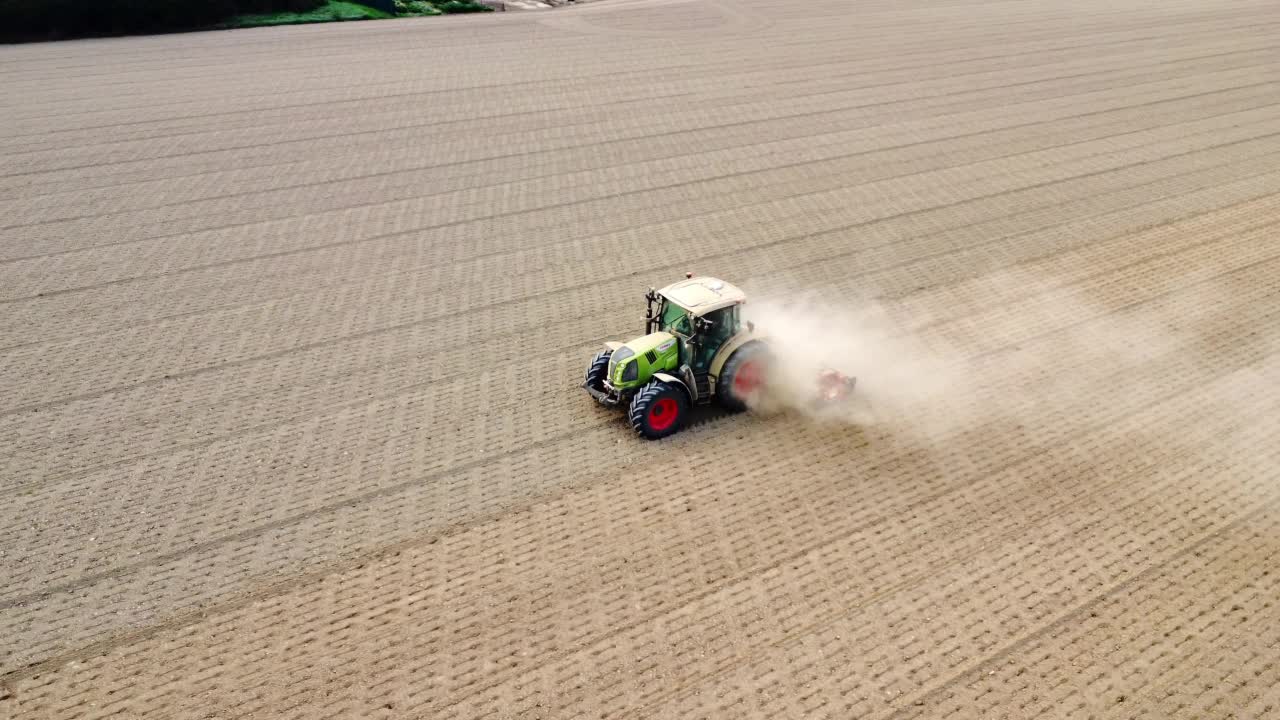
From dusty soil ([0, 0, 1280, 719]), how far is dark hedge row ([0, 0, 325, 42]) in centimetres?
1273

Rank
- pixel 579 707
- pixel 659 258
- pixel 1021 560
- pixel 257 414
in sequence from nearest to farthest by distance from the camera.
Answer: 1. pixel 579 707
2. pixel 1021 560
3. pixel 257 414
4. pixel 659 258

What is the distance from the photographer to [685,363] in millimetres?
10961

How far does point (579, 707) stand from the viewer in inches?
289

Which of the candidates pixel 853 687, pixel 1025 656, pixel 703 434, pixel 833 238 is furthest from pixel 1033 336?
pixel 853 687

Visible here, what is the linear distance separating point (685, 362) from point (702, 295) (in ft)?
3.03

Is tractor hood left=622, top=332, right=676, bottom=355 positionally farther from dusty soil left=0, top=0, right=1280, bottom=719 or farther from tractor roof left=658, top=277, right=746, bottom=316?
dusty soil left=0, top=0, right=1280, bottom=719

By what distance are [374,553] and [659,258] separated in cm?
934

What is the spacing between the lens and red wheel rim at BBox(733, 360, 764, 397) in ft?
36.2

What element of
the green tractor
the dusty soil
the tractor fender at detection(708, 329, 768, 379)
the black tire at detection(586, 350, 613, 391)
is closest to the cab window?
the green tractor

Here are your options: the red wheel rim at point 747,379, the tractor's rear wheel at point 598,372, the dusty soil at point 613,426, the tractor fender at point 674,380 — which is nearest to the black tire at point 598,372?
the tractor's rear wheel at point 598,372

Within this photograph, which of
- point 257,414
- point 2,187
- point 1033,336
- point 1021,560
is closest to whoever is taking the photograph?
point 1021,560

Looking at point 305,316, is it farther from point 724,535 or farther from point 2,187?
point 2,187

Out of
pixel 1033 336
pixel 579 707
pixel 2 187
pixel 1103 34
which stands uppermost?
pixel 1103 34

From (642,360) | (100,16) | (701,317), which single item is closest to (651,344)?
(642,360)
